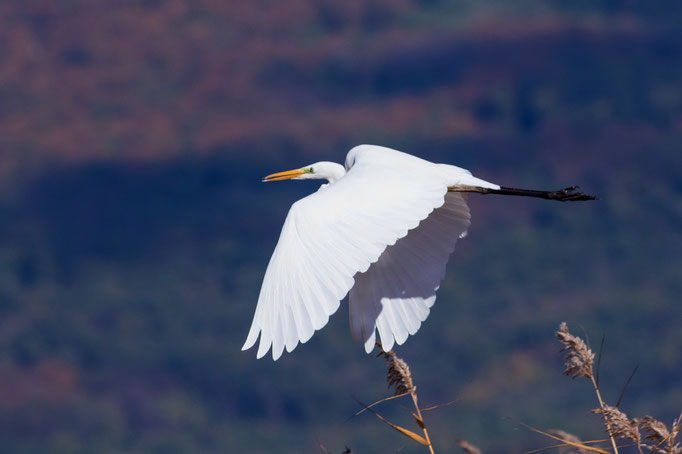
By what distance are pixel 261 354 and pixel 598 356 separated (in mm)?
1486

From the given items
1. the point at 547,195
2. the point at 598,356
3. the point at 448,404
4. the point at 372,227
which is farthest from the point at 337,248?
the point at 547,195

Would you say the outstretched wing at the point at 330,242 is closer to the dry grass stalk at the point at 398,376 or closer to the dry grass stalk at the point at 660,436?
the dry grass stalk at the point at 398,376

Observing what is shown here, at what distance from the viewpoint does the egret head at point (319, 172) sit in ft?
23.7

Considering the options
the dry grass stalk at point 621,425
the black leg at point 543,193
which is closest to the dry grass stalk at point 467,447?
the dry grass stalk at point 621,425

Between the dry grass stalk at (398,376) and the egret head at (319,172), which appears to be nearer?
the dry grass stalk at (398,376)

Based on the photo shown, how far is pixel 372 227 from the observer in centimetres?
435

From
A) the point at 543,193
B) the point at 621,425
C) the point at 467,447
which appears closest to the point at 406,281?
the point at 543,193

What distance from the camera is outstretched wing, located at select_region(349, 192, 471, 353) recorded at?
194 inches

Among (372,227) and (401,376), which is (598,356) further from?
(372,227)

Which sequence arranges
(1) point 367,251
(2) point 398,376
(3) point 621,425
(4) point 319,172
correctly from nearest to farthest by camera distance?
(3) point 621,425
(2) point 398,376
(1) point 367,251
(4) point 319,172

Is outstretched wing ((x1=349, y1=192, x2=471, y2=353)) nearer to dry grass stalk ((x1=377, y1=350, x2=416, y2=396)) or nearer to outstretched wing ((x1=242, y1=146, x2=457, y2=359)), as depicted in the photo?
outstretched wing ((x1=242, y1=146, x2=457, y2=359))

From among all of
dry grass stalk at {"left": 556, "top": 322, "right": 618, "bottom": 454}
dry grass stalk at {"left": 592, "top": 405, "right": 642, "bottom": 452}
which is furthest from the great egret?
dry grass stalk at {"left": 592, "top": 405, "right": 642, "bottom": 452}

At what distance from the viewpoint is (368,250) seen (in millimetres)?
4121

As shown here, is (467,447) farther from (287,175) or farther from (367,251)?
(287,175)
